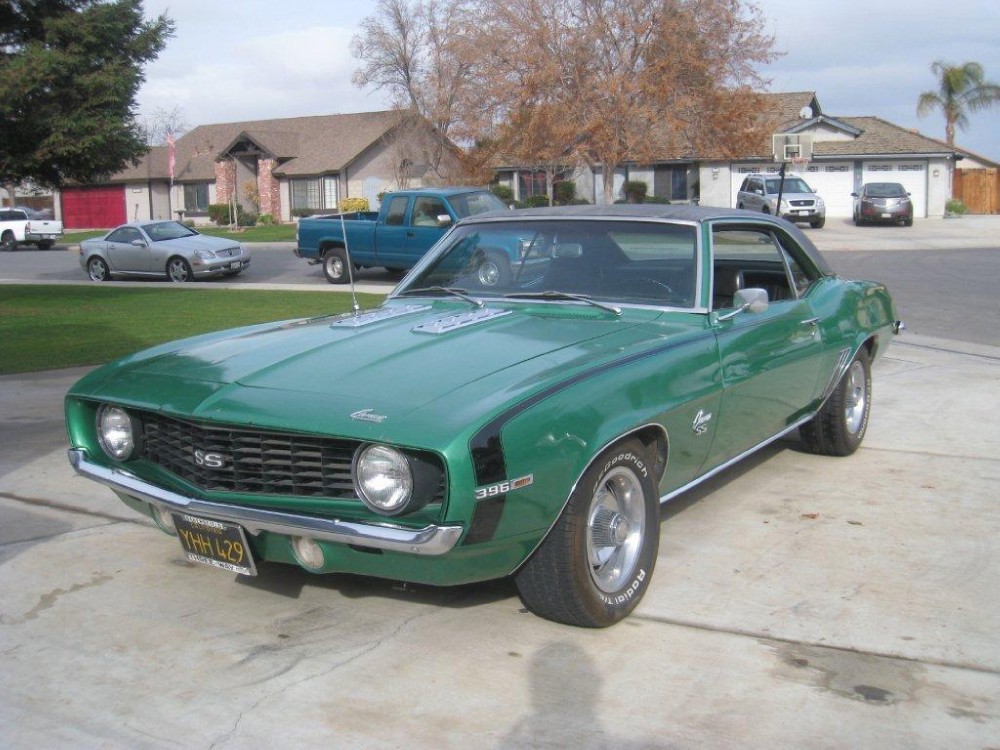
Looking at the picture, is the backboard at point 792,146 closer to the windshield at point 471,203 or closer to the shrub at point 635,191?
the windshield at point 471,203

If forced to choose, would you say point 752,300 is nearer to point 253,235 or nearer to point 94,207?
point 253,235

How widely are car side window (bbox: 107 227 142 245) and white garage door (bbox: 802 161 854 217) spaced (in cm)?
3018

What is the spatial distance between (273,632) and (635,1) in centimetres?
3178

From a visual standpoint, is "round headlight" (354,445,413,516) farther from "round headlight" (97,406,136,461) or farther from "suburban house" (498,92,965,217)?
"suburban house" (498,92,965,217)

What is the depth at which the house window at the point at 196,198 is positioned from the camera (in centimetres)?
5409

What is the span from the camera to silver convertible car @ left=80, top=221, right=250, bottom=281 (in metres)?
21.8

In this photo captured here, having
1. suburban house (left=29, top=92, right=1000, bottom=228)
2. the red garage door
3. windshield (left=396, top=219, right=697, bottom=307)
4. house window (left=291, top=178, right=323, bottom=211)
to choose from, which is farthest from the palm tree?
windshield (left=396, top=219, right=697, bottom=307)

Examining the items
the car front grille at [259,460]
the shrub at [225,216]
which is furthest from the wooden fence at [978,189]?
the car front grille at [259,460]

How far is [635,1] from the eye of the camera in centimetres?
3288

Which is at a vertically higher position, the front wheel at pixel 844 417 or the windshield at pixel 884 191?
the windshield at pixel 884 191

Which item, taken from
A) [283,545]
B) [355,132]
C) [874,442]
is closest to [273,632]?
[283,545]

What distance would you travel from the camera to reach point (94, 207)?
187 feet

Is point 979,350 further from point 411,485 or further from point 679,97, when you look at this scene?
point 679,97

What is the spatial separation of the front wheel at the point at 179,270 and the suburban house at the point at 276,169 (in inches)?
854
